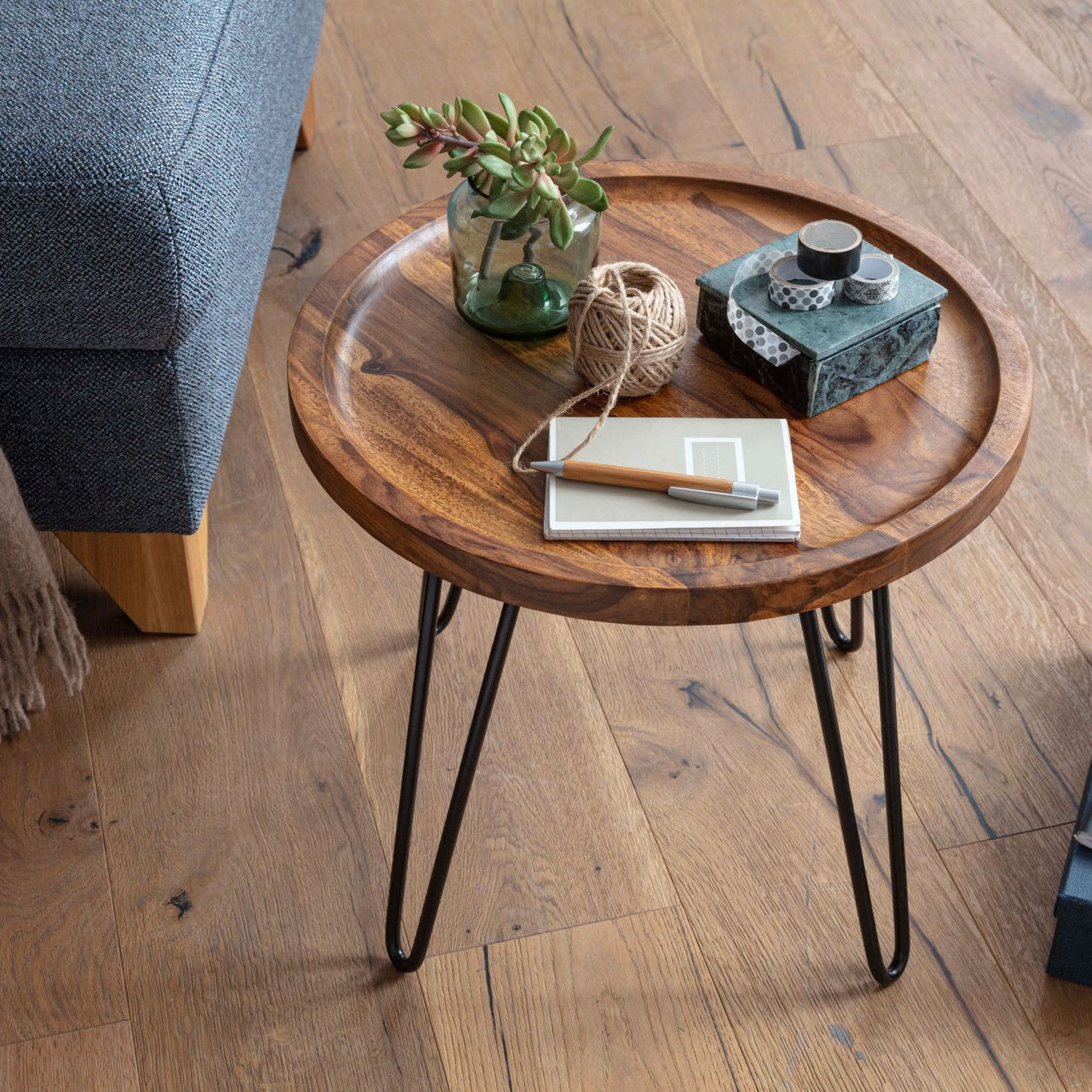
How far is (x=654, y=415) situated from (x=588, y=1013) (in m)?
0.47

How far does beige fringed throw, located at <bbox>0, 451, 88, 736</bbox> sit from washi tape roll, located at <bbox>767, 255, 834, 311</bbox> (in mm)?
639

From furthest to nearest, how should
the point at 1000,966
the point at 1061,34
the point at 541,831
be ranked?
the point at 1061,34, the point at 541,831, the point at 1000,966

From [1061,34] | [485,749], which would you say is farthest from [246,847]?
[1061,34]

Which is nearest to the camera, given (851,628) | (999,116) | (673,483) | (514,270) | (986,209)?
(673,483)

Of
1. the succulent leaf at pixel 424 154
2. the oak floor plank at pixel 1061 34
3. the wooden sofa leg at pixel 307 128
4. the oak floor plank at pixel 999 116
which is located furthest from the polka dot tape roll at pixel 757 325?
the oak floor plank at pixel 1061 34

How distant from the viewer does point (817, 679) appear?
0.88 meters

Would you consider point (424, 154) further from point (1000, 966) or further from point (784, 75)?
point (784, 75)

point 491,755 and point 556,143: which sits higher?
point 556,143

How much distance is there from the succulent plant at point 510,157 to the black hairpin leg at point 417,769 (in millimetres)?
249

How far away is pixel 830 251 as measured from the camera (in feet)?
2.86

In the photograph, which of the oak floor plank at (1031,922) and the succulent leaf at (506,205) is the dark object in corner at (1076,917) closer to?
the oak floor plank at (1031,922)

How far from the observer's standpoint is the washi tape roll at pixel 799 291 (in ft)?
2.90

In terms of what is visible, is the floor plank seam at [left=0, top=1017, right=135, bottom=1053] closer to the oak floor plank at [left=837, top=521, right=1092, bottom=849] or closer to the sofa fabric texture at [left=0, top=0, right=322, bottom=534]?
the sofa fabric texture at [left=0, top=0, right=322, bottom=534]

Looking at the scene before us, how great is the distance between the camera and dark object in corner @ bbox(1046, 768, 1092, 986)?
980 mm
